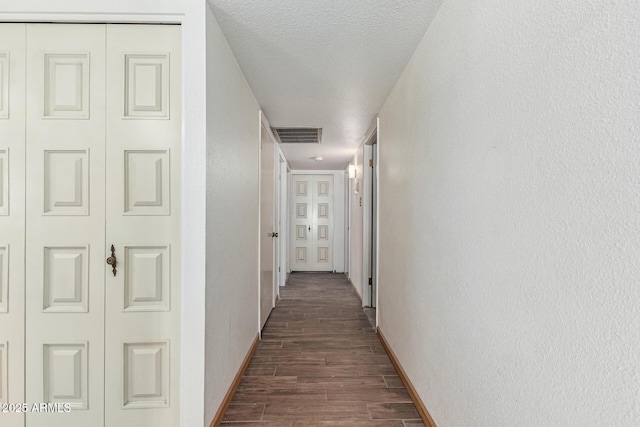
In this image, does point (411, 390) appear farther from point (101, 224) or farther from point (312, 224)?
point (312, 224)

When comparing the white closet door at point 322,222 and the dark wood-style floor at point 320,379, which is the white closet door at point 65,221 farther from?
the white closet door at point 322,222

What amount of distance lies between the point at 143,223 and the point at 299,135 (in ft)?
8.97

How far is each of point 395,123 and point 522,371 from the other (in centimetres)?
198

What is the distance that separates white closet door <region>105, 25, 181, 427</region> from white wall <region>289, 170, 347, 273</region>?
514 centimetres

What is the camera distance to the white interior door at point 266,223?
317 centimetres

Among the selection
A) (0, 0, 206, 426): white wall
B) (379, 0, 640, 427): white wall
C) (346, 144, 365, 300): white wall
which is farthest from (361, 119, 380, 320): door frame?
(0, 0, 206, 426): white wall

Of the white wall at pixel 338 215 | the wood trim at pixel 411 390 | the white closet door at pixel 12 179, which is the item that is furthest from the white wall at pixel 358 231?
the white closet door at pixel 12 179

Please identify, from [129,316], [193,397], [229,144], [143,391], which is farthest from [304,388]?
[229,144]

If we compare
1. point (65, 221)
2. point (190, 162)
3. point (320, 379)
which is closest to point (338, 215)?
point (320, 379)

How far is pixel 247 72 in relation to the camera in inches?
92.5

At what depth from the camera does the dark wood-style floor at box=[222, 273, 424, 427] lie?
1.86 meters

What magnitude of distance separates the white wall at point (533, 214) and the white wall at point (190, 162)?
Answer: 1197mm

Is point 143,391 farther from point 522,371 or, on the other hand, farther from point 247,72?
point 247,72

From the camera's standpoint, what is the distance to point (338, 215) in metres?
6.77
